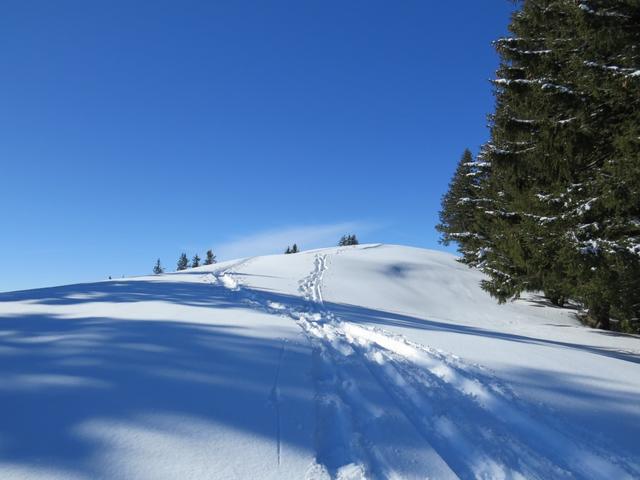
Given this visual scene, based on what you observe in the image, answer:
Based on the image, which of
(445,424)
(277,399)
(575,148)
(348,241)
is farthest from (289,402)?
(348,241)

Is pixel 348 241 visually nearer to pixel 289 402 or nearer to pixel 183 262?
pixel 183 262

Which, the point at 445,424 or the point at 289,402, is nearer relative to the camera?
the point at 445,424

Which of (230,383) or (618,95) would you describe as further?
(618,95)

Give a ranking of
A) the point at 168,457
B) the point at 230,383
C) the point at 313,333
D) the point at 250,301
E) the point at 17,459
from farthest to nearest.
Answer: the point at 250,301 < the point at 313,333 < the point at 230,383 < the point at 168,457 < the point at 17,459

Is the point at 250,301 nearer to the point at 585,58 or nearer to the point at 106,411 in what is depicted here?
the point at 106,411

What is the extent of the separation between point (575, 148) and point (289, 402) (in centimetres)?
890

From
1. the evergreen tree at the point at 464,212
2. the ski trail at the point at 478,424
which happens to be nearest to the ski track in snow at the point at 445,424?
the ski trail at the point at 478,424

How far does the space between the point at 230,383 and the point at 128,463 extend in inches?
59.6

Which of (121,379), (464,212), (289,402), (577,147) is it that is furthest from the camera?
(464,212)

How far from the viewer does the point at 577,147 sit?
8.65m

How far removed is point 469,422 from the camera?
362 cm

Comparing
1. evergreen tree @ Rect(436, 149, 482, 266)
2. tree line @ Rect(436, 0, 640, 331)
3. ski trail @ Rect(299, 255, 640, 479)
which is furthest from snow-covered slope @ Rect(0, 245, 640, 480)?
evergreen tree @ Rect(436, 149, 482, 266)

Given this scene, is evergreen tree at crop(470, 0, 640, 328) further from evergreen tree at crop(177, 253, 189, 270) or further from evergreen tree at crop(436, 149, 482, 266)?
evergreen tree at crop(177, 253, 189, 270)

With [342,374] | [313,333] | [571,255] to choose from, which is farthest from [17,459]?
[571,255]
